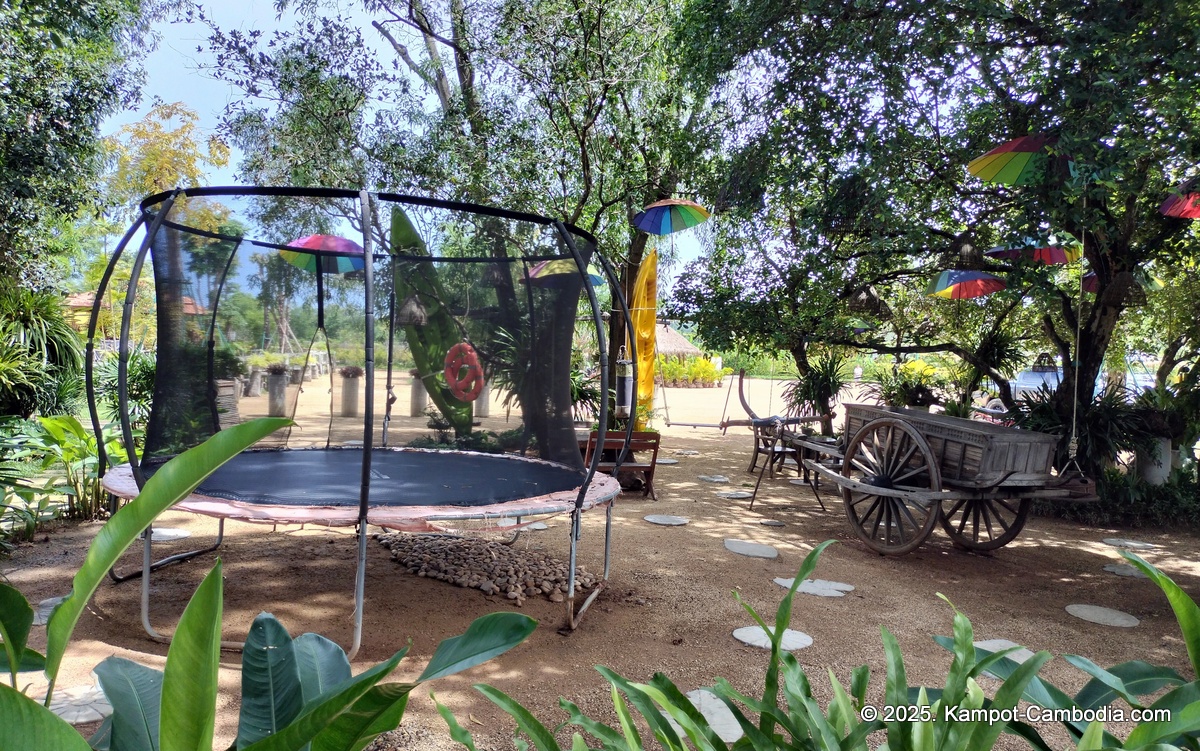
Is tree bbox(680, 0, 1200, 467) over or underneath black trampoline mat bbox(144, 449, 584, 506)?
over

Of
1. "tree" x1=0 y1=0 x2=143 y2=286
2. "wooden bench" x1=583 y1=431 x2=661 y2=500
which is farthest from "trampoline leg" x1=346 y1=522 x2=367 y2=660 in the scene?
"tree" x1=0 y1=0 x2=143 y2=286

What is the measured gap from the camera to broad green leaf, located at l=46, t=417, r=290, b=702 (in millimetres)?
691

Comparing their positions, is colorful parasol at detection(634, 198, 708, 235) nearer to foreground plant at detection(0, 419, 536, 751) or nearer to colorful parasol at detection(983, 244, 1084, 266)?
colorful parasol at detection(983, 244, 1084, 266)

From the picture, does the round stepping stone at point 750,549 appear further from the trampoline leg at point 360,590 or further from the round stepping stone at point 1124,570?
the trampoline leg at point 360,590

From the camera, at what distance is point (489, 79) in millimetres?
7414

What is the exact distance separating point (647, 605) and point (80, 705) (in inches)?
84.8

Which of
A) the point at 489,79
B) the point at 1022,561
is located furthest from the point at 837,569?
the point at 489,79

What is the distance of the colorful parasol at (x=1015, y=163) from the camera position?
4.12 m

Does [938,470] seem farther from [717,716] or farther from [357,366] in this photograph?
[357,366]

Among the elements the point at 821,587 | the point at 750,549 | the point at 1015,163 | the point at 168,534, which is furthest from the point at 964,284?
the point at 168,534

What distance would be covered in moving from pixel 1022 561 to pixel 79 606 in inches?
196

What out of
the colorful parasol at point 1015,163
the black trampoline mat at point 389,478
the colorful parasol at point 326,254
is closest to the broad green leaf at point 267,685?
the black trampoline mat at point 389,478

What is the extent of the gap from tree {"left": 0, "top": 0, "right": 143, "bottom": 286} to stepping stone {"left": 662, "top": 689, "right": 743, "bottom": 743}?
672 centimetres

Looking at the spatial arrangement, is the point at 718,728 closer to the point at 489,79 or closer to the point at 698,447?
the point at 489,79
